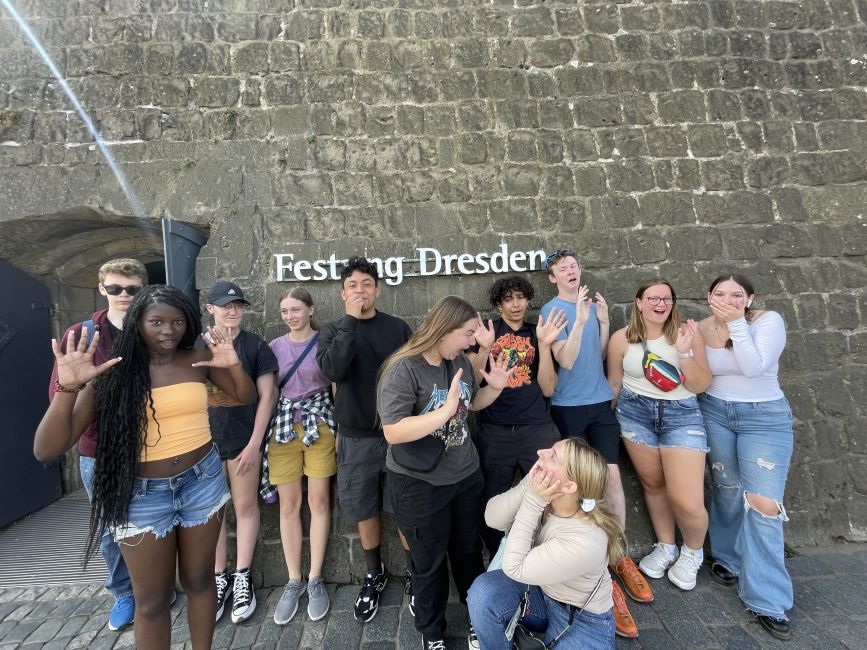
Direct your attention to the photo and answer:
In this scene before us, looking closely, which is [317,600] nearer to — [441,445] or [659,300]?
[441,445]

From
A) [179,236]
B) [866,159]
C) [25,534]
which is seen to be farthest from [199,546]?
[866,159]

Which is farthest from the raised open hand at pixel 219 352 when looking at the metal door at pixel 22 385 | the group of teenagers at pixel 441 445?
the metal door at pixel 22 385

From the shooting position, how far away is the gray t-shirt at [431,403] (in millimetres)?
2096

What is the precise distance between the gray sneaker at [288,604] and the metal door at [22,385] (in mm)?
3435

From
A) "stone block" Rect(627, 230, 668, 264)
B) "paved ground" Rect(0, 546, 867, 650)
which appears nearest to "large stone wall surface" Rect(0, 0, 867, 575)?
"stone block" Rect(627, 230, 668, 264)

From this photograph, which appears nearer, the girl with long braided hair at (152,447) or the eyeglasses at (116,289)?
the girl with long braided hair at (152,447)

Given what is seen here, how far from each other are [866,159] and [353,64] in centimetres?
483

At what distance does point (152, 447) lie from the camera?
200 cm

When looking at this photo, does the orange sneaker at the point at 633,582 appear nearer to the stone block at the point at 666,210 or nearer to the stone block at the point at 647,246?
the stone block at the point at 647,246

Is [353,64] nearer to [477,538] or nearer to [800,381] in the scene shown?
[477,538]

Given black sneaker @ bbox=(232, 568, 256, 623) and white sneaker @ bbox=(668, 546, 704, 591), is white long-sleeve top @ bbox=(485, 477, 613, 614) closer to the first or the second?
white sneaker @ bbox=(668, 546, 704, 591)

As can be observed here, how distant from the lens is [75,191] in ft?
10.8

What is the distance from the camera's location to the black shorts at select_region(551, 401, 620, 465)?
2930 millimetres

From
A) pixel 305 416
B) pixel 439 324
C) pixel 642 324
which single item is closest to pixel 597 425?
pixel 642 324
